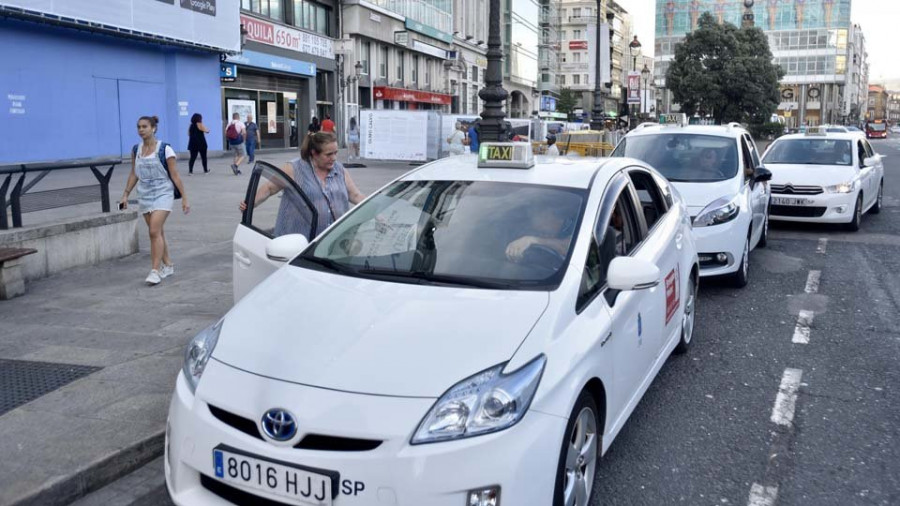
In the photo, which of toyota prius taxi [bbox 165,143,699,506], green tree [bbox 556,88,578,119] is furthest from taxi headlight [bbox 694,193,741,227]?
green tree [bbox 556,88,578,119]

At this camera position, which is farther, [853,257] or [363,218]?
[853,257]

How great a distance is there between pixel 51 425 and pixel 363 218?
1992 mm

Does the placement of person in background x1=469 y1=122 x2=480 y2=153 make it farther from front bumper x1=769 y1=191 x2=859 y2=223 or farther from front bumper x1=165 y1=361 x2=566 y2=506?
front bumper x1=165 y1=361 x2=566 y2=506

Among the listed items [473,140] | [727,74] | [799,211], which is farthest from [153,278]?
[727,74]

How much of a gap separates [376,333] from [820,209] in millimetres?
10575

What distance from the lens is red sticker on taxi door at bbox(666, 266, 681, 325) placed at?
495 cm

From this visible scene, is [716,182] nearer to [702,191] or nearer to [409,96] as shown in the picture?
[702,191]

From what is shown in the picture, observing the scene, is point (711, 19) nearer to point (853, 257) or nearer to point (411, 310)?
point (853, 257)

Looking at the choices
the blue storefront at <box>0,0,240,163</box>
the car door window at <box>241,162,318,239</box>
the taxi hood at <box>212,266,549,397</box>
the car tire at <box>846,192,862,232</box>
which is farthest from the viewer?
the blue storefront at <box>0,0,240,163</box>

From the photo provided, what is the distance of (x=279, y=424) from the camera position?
2881 millimetres

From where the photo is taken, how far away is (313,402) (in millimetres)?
2885

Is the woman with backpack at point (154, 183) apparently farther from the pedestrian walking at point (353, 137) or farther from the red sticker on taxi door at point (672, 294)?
the pedestrian walking at point (353, 137)

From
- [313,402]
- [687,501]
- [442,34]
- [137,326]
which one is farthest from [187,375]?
[442,34]

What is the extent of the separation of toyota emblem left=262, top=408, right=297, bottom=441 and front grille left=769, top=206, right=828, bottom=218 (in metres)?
11.0
